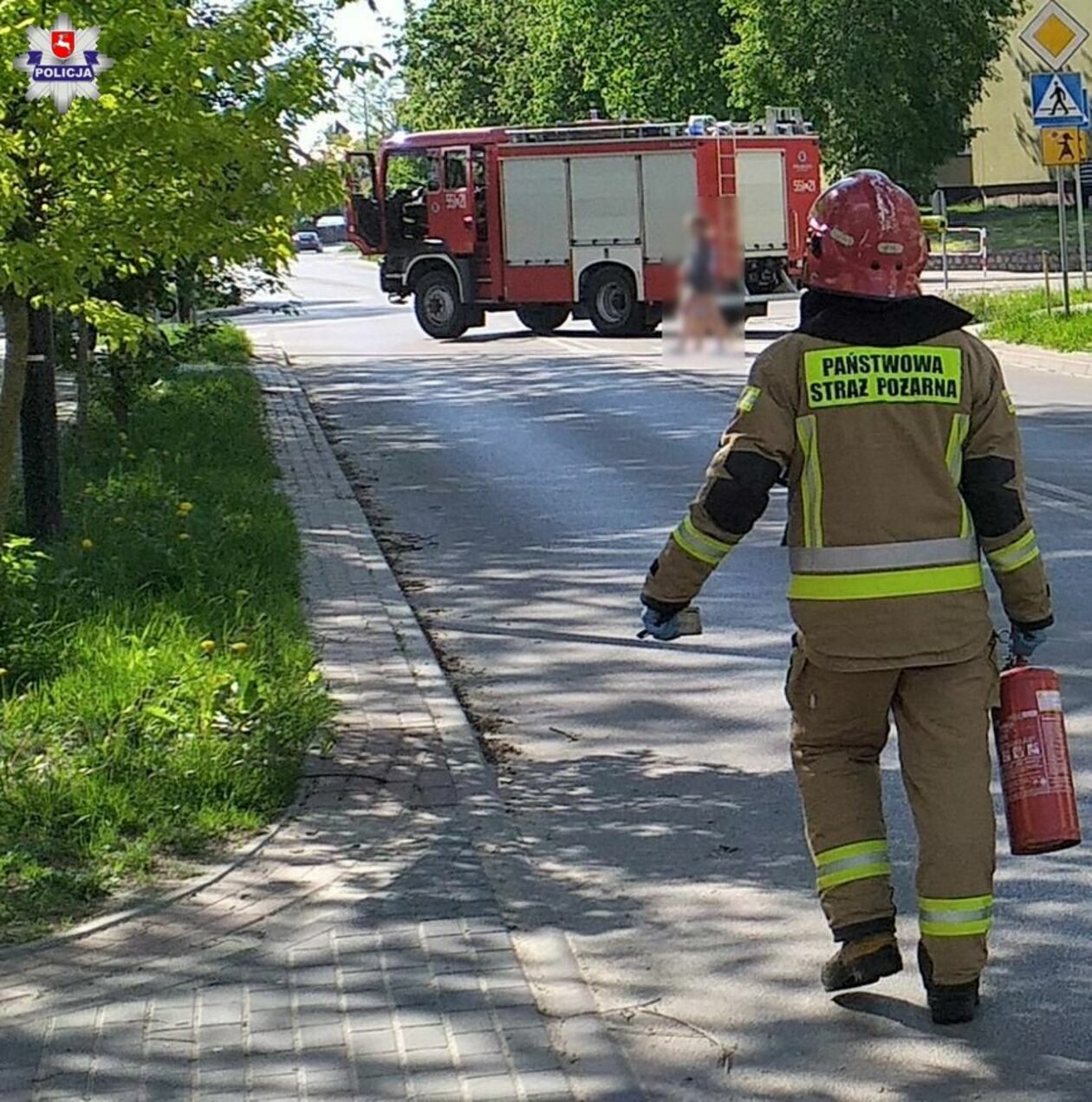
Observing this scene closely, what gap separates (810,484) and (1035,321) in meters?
21.3

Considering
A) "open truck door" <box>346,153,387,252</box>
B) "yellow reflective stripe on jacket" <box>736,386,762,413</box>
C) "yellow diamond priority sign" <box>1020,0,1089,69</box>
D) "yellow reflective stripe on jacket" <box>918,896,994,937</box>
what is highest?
"yellow diamond priority sign" <box>1020,0,1089,69</box>

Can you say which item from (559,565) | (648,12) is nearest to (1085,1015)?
(648,12)

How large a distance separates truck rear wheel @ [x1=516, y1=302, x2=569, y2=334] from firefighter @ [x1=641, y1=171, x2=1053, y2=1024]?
9.40 meters

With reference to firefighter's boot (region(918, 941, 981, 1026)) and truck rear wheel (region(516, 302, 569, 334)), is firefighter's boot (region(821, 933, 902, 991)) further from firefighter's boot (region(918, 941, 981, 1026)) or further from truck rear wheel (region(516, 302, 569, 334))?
truck rear wheel (region(516, 302, 569, 334))

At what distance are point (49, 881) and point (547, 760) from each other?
7.07 feet

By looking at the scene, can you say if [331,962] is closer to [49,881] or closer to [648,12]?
[49,881]

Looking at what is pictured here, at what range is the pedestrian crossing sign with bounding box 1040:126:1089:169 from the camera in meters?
23.1

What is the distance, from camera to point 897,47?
16.8m

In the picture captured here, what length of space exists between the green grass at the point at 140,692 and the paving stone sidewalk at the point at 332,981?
247 mm

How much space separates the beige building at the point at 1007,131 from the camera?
183 ft

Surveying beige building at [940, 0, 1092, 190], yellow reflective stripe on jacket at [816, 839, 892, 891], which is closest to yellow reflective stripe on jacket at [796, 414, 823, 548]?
yellow reflective stripe on jacket at [816, 839, 892, 891]

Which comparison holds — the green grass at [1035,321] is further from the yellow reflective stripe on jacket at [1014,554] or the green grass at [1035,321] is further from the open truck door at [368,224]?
the yellow reflective stripe on jacket at [1014,554]

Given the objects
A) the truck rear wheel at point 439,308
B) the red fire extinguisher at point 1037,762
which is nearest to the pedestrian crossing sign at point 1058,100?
the truck rear wheel at point 439,308

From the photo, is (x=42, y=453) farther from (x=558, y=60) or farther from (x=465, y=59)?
(x=465, y=59)
